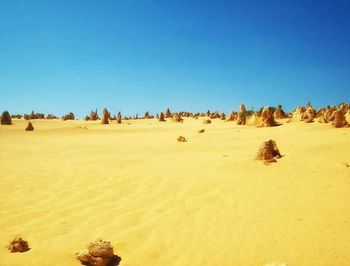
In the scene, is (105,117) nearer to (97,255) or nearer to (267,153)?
(267,153)

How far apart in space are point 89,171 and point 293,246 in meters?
5.45

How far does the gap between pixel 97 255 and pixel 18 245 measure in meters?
1.05

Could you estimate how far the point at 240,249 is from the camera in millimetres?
4461

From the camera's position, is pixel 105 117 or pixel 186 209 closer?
pixel 186 209

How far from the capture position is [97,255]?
402cm

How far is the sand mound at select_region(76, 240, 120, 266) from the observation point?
4004 millimetres

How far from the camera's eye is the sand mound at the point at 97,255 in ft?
13.1

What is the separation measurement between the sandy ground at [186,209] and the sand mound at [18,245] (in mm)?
89

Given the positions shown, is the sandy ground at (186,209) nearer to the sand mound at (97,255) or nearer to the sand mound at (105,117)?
the sand mound at (97,255)

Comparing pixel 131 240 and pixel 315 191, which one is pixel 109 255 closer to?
pixel 131 240

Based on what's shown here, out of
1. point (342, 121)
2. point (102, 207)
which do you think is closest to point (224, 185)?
point (102, 207)

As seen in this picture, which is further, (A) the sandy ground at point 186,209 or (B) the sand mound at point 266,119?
(B) the sand mound at point 266,119

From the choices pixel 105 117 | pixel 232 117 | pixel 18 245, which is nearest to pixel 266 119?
pixel 232 117

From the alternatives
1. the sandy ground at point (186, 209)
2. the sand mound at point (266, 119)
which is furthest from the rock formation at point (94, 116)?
the sandy ground at point (186, 209)
